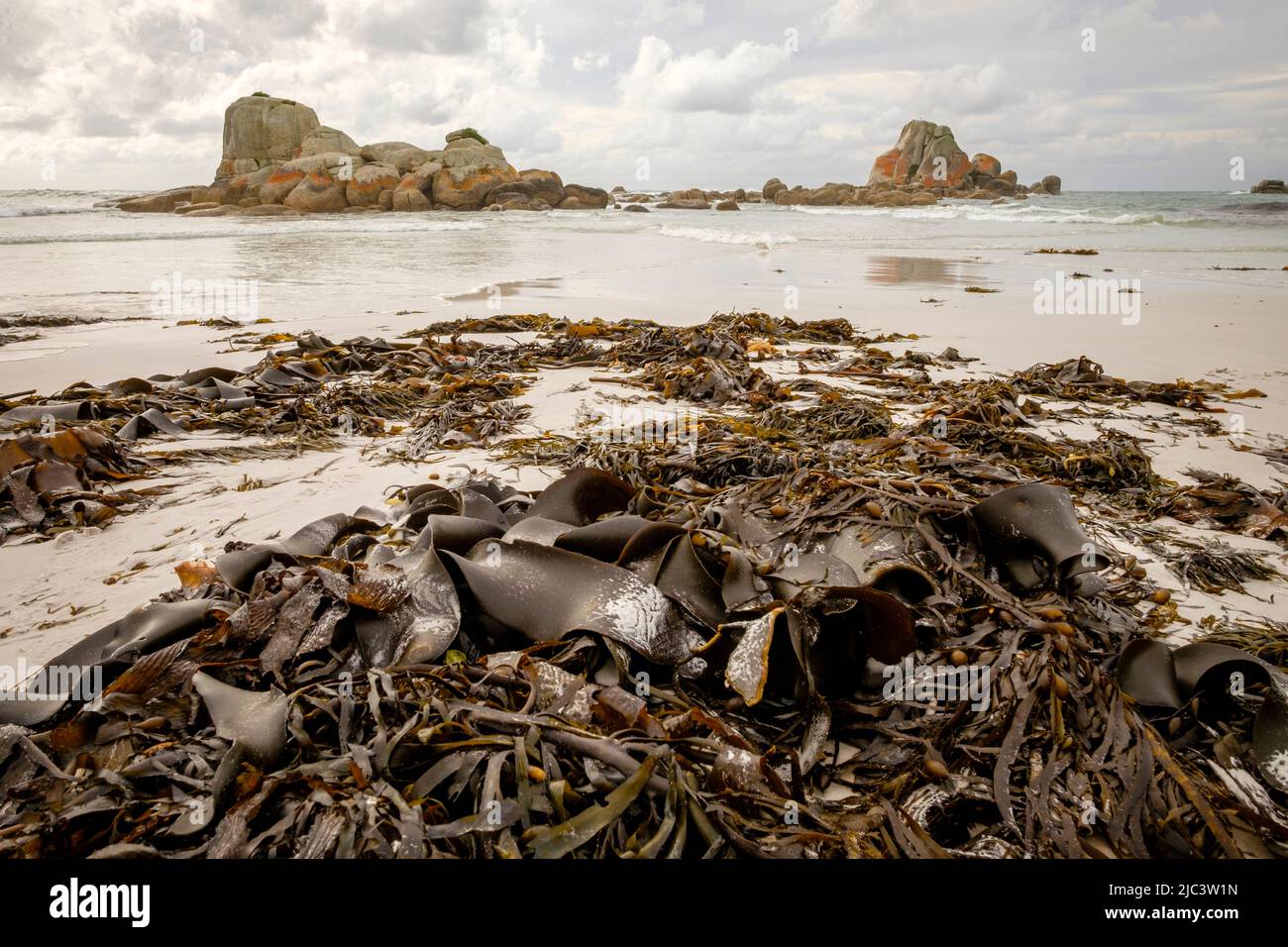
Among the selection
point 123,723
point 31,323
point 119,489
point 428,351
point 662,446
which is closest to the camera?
point 123,723

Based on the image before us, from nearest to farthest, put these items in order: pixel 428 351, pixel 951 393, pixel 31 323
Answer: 1. pixel 951 393
2. pixel 428 351
3. pixel 31 323

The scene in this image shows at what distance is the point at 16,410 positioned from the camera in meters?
3.71

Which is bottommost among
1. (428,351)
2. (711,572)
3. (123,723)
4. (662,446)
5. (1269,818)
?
(1269,818)

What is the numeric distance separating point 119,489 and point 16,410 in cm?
139

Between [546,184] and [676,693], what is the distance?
137 feet

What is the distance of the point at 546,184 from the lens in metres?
39.3

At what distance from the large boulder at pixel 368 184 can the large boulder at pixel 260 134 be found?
9.59 metres

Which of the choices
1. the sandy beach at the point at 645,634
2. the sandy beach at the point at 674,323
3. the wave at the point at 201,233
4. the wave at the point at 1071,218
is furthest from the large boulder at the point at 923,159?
the sandy beach at the point at 645,634

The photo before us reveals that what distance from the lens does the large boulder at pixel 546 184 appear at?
3888 cm
